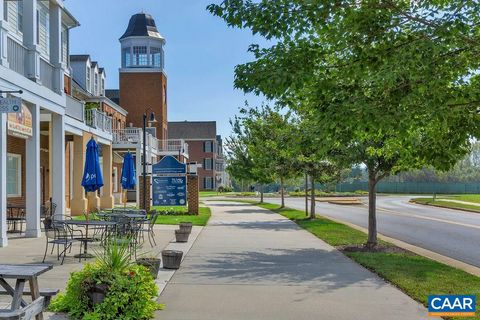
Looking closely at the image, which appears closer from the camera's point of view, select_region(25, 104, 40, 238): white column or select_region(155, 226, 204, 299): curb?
select_region(155, 226, 204, 299): curb

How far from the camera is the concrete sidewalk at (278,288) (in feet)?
23.1

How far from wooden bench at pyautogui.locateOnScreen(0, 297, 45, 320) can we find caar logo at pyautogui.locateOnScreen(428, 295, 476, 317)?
15.5 feet

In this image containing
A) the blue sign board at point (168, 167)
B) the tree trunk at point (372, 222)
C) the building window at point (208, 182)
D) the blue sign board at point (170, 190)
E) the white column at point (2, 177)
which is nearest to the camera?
the white column at point (2, 177)

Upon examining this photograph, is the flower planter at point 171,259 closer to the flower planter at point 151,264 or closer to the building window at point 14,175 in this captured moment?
the flower planter at point 151,264

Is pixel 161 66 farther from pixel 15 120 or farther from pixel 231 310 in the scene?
pixel 231 310

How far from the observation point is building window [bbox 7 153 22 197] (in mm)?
20594

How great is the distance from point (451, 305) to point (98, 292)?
4.80 meters

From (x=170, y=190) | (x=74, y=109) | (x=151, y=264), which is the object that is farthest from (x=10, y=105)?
(x=170, y=190)

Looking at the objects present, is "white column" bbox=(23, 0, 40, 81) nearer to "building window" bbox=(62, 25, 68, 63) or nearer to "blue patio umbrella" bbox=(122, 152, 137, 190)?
"building window" bbox=(62, 25, 68, 63)

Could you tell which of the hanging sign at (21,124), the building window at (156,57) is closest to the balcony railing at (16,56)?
the hanging sign at (21,124)

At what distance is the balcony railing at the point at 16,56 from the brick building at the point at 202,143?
2731 inches

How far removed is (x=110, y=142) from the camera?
30.4 meters

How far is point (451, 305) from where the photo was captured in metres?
7.68

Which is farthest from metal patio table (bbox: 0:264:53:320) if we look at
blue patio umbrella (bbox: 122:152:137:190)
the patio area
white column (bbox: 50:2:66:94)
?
blue patio umbrella (bbox: 122:152:137:190)
